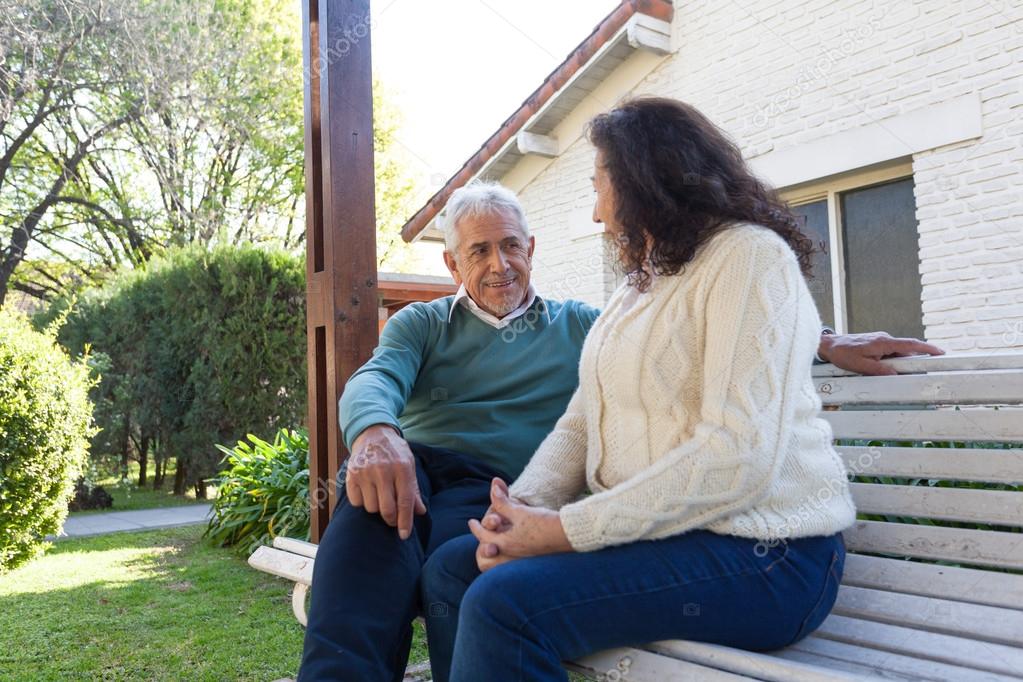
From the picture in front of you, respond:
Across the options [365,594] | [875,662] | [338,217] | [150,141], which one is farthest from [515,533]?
[150,141]

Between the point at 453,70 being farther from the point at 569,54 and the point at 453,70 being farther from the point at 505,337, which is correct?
the point at 505,337

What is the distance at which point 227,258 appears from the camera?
340 inches

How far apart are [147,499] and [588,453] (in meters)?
8.35

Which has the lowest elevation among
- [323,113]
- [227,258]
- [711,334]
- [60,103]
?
[711,334]

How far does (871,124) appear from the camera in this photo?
17.4 ft

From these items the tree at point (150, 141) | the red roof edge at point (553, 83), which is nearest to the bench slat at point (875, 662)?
the red roof edge at point (553, 83)

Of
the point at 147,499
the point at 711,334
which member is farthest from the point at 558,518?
the point at 147,499

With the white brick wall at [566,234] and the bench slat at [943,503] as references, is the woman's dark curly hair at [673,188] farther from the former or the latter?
the white brick wall at [566,234]

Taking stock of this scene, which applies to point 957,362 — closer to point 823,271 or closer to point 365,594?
point 365,594

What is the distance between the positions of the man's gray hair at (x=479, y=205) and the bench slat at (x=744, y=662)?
4.34 ft

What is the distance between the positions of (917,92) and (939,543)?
13.7ft

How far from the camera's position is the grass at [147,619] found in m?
3.43

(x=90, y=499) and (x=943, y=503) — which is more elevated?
(x=943, y=503)

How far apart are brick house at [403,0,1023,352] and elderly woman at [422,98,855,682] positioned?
8.54 feet
